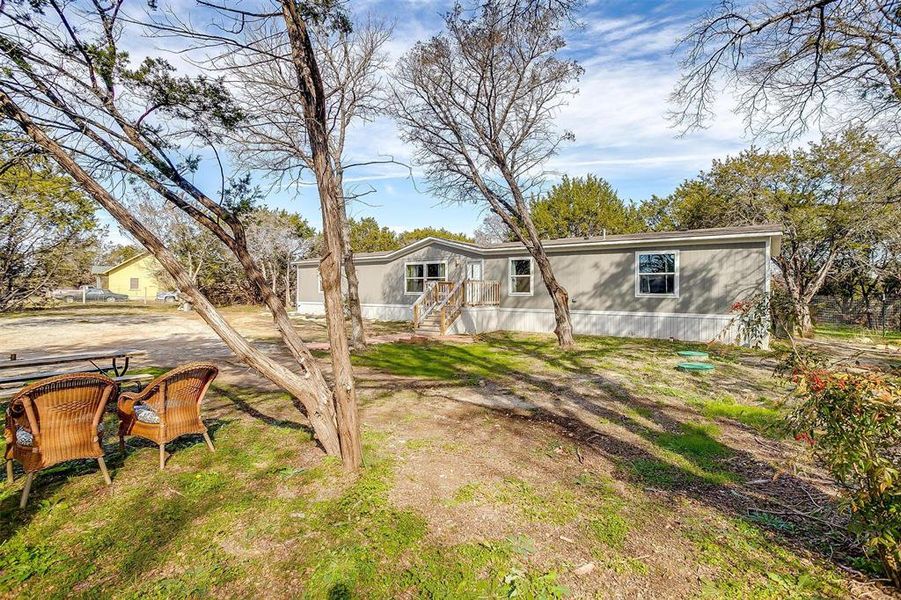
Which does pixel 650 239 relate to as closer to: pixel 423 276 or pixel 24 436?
pixel 423 276

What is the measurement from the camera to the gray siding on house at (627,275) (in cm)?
1162

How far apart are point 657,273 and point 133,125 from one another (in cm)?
1298

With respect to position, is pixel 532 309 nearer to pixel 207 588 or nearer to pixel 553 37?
pixel 553 37

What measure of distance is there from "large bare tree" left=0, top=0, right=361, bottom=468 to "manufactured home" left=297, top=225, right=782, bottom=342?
10107mm

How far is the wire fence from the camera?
17188mm

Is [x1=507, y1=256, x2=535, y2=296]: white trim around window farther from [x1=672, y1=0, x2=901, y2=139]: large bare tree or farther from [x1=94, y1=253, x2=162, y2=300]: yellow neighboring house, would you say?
[x1=94, y1=253, x2=162, y2=300]: yellow neighboring house

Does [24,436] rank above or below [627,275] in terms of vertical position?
below

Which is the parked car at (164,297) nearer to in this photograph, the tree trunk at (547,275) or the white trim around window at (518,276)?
the white trim around window at (518,276)

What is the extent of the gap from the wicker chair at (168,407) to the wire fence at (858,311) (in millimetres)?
21196

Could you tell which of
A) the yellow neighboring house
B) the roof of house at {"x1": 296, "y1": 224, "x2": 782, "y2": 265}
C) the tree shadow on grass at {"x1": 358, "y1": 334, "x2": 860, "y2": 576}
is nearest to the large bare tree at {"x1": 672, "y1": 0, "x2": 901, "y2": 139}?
the roof of house at {"x1": 296, "y1": 224, "x2": 782, "y2": 265}

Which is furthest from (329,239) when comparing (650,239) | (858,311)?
(858,311)

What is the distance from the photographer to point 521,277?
15367mm

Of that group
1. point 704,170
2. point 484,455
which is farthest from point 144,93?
point 704,170

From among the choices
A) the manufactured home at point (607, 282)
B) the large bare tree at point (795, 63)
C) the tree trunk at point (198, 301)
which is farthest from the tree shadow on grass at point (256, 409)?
the manufactured home at point (607, 282)
